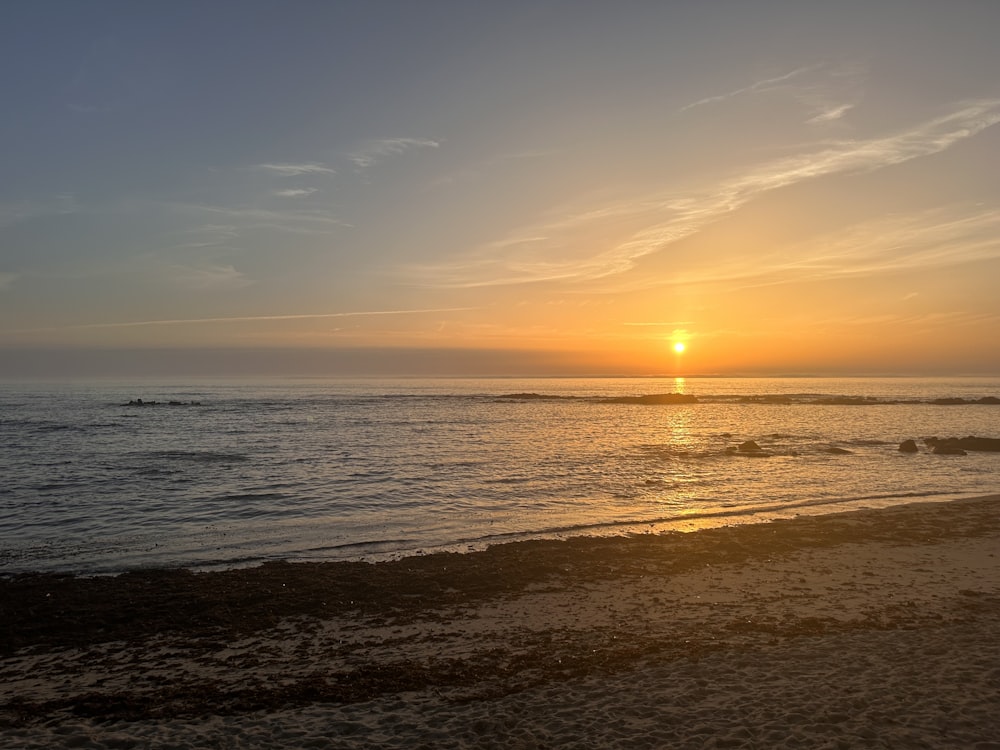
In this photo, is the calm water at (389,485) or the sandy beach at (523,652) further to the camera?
the calm water at (389,485)

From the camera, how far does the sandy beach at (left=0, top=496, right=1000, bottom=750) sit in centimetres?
812

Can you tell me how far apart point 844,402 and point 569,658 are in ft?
394

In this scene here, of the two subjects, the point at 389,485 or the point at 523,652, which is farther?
the point at 389,485

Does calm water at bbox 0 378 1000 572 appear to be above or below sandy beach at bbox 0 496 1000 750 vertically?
below

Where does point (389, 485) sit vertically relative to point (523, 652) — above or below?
below

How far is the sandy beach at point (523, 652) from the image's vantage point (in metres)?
8.12

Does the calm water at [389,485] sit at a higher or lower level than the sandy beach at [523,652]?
lower

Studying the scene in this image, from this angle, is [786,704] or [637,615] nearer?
[786,704]

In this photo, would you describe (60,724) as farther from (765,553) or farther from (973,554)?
(973,554)

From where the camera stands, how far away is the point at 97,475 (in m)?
31.4

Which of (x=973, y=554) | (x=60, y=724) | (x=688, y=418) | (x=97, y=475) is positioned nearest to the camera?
(x=60, y=724)

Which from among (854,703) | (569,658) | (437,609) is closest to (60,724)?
(437,609)

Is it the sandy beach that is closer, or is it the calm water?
the sandy beach

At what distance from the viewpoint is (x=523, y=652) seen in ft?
34.9
